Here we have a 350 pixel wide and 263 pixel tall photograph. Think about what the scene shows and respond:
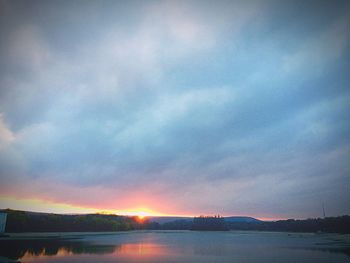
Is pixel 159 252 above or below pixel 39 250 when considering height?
below

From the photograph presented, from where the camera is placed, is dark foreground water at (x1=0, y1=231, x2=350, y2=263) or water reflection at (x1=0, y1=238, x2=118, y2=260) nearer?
dark foreground water at (x1=0, y1=231, x2=350, y2=263)

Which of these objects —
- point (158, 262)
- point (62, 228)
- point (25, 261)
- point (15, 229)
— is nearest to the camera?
point (25, 261)

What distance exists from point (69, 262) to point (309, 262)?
40164mm

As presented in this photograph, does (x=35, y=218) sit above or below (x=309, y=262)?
above

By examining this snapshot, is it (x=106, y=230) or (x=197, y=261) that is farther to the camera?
(x=106, y=230)

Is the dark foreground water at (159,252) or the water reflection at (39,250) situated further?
the water reflection at (39,250)

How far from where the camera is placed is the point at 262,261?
4706 cm

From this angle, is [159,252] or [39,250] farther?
[159,252]

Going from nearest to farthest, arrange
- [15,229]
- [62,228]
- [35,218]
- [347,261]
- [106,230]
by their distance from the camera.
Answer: [347,261] < [15,229] < [35,218] < [62,228] < [106,230]

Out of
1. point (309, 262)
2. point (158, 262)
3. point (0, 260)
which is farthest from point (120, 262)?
point (309, 262)

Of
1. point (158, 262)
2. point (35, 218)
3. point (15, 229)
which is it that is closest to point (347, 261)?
point (158, 262)

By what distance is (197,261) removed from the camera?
47.0 metres

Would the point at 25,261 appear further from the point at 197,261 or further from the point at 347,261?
the point at 347,261

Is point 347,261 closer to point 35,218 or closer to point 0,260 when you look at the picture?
point 0,260
